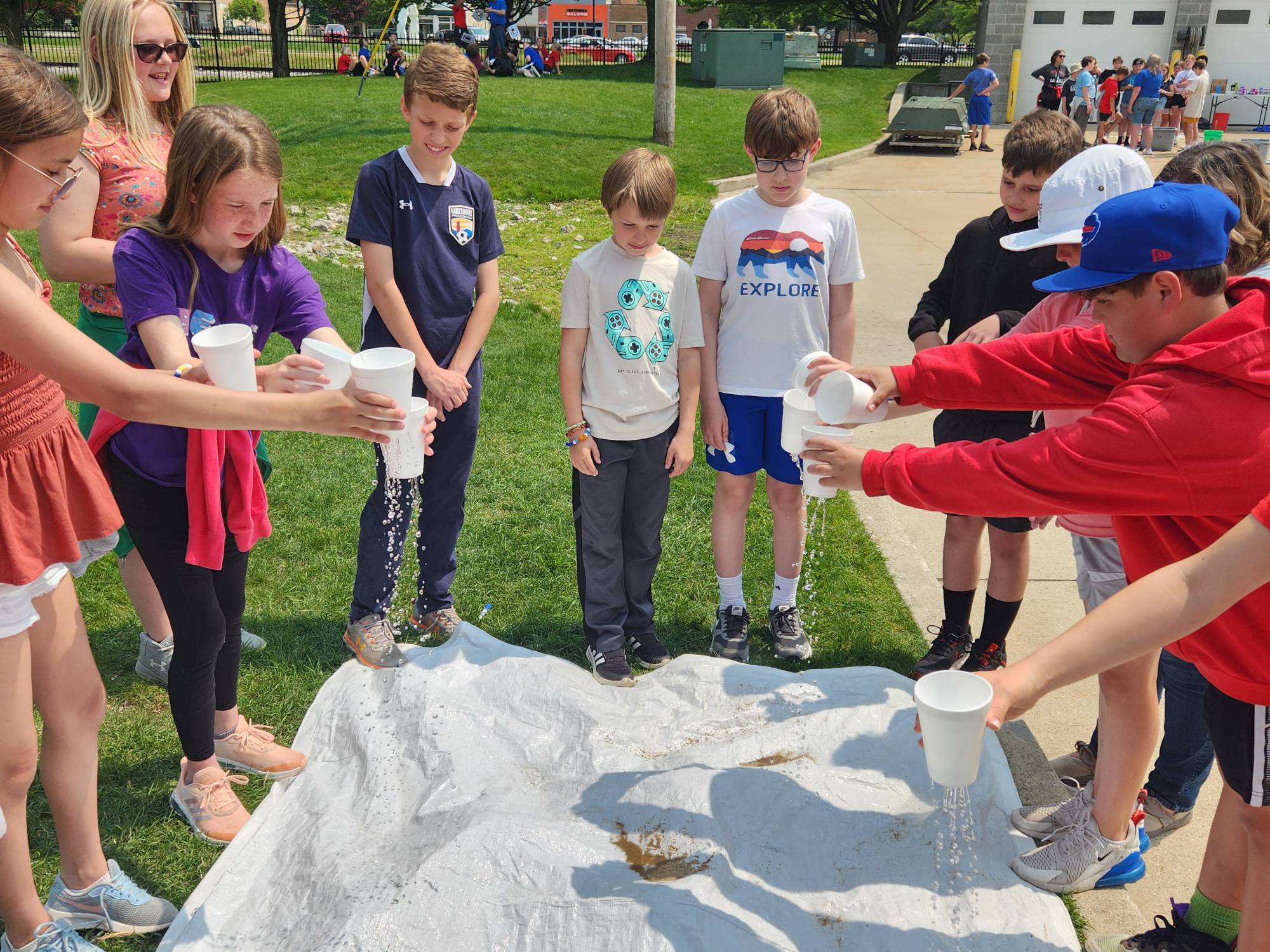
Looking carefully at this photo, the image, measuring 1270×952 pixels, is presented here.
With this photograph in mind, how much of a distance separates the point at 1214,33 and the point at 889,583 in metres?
26.8

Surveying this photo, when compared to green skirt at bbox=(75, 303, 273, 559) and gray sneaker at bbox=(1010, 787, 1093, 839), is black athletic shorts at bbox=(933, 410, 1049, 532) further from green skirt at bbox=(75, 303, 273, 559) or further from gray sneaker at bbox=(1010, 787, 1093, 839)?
green skirt at bbox=(75, 303, 273, 559)

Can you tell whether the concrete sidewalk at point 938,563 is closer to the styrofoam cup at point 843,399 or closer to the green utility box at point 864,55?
the styrofoam cup at point 843,399

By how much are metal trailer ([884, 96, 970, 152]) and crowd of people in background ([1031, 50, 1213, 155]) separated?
2.22 metres

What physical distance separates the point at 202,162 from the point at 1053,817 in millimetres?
3210

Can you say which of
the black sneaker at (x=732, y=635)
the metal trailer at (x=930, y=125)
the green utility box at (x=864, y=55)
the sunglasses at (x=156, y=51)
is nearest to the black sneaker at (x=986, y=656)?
the black sneaker at (x=732, y=635)

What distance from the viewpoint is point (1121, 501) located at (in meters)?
2.17

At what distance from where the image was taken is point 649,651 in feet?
13.6

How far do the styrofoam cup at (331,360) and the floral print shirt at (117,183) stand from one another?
0.98 metres

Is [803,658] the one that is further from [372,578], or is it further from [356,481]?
[356,481]

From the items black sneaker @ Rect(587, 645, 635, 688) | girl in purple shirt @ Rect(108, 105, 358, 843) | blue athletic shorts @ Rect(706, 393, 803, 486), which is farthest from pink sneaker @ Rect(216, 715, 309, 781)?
blue athletic shorts @ Rect(706, 393, 803, 486)

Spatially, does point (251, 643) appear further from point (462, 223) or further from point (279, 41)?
point (279, 41)

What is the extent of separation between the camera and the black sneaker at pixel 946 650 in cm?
405

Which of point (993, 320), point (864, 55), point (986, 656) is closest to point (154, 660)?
point (986, 656)

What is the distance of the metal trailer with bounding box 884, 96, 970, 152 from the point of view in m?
19.5
